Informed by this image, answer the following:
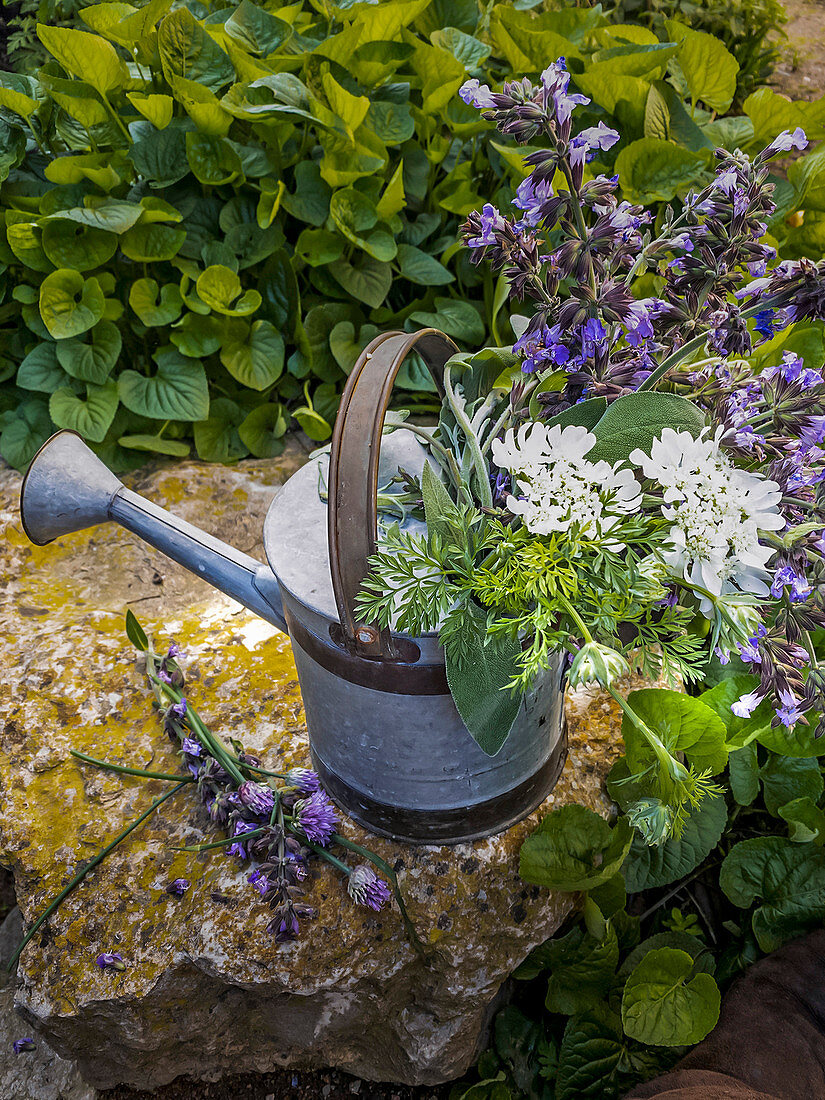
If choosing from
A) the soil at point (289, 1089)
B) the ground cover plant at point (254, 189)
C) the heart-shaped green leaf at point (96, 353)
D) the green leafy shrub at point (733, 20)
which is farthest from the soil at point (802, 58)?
the soil at point (289, 1089)

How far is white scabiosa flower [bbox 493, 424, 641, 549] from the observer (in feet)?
1.95

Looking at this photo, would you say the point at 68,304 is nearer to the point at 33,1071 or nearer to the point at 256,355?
the point at 256,355

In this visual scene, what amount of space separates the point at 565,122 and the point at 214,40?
150 cm

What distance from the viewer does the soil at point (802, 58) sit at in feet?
9.42

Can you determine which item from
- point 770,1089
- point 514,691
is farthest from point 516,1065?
point 514,691

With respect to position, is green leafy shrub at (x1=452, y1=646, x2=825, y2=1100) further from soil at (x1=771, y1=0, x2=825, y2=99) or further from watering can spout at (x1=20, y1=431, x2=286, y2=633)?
soil at (x1=771, y1=0, x2=825, y2=99)

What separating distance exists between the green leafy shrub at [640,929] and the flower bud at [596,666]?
43cm

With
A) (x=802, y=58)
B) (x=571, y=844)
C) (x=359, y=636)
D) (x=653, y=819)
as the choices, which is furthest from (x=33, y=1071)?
(x=802, y=58)

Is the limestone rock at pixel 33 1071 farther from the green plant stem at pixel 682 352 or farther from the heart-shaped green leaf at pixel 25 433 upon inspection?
the green plant stem at pixel 682 352

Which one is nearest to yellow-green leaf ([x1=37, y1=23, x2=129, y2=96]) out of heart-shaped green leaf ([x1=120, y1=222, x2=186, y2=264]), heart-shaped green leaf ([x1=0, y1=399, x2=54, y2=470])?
heart-shaped green leaf ([x1=120, y1=222, x2=186, y2=264])

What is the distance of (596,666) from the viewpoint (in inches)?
21.9

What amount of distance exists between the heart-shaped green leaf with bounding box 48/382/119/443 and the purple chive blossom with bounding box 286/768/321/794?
98cm

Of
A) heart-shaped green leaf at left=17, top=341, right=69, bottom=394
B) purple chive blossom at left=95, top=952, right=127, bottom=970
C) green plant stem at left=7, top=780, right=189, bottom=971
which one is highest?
heart-shaped green leaf at left=17, top=341, right=69, bottom=394

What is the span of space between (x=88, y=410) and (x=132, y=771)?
0.95 m
